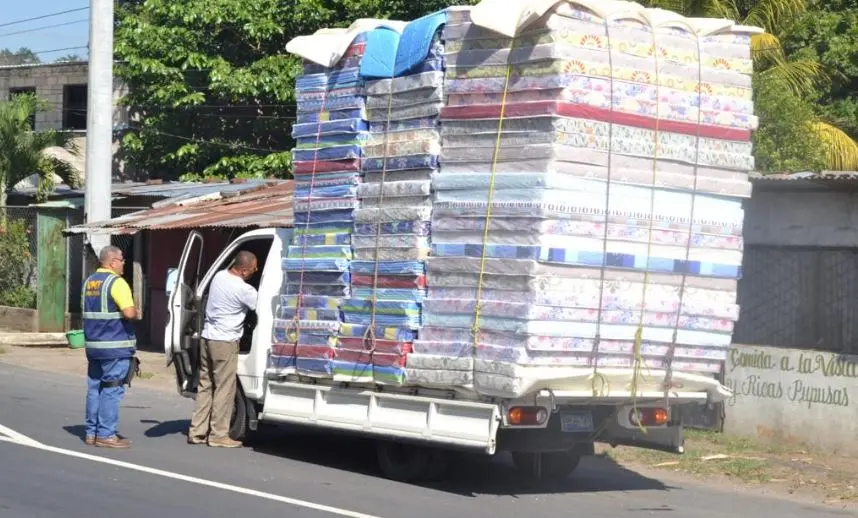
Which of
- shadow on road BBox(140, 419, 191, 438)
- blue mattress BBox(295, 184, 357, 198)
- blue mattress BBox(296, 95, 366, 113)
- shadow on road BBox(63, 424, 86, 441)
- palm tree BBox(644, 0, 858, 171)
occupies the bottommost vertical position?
shadow on road BBox(140, 419, 191, 438)

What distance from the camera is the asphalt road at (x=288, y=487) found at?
835 centimetres

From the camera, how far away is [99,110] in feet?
65.2

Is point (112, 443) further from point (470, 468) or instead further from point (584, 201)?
point (584, 201)

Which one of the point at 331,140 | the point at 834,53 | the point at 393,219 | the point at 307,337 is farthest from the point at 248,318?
the point at 834,53

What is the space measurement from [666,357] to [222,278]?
13.1ft

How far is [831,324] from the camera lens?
→ 12031 mm

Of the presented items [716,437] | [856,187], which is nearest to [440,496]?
[716,437]

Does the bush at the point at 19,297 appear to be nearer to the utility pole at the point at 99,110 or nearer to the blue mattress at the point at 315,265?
the utility pole at the point at 99,110

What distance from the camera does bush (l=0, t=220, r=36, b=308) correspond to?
82.9ft

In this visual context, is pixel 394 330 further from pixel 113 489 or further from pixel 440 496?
pixel 113 489

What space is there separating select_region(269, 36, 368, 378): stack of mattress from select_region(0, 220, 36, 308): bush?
16.5m

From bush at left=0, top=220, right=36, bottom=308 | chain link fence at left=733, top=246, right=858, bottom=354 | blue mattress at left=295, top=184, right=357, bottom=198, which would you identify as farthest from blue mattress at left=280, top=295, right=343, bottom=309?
bush at left=0, top=220, right=36, bottom=308

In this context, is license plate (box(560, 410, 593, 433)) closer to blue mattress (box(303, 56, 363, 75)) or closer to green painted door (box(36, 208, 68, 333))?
blue mattress (box(303, 56, 363, 75))

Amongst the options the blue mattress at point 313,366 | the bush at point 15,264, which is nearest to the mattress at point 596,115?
the blue mattress at point 313,366
